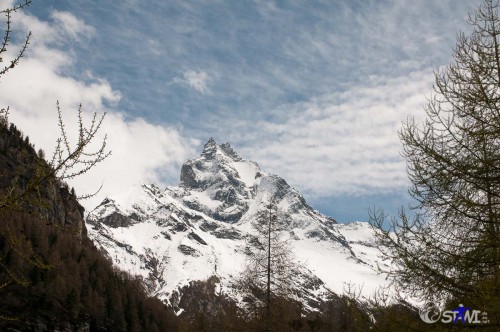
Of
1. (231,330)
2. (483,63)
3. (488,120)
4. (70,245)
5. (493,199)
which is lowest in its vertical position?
(231,330)

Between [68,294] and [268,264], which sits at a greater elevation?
[68,294]

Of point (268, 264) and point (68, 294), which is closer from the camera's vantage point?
point (268, 264)

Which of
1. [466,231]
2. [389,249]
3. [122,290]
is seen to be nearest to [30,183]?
[389,249]

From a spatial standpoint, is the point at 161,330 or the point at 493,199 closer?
the point at 493,199

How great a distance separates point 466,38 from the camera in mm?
8547

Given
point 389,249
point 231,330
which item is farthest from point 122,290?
point 389,249

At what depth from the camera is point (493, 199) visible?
7879 millimetres

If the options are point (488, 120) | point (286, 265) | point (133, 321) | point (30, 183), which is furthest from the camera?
point (133, 321)

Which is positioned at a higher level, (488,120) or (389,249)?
(488,120)

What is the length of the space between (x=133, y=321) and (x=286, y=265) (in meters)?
79.3

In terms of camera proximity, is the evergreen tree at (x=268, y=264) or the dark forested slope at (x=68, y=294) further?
the dark forested slope at (x=68, y=294)

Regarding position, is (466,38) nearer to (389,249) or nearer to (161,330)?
(389,249)

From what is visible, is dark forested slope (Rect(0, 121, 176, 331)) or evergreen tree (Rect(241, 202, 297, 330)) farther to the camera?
dark forested slope (Rect(0, 121, 176, 331))

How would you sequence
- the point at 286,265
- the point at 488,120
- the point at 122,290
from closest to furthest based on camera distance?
1. the point at 488,120
2. the point at 286,265
3. the point at 122,290
